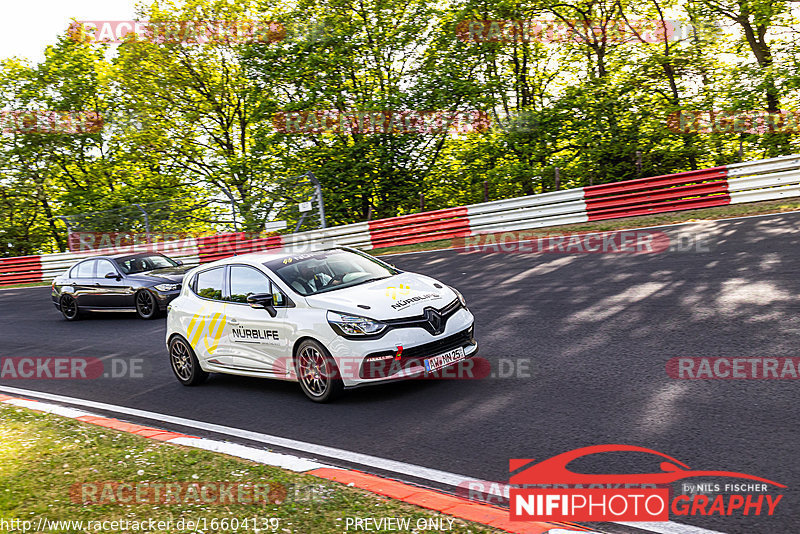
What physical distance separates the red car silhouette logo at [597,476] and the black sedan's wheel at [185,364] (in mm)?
5228

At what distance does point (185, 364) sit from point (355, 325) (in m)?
3.23

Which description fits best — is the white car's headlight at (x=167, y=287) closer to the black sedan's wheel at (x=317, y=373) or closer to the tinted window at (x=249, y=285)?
the tinted window at (x=249, y=285)

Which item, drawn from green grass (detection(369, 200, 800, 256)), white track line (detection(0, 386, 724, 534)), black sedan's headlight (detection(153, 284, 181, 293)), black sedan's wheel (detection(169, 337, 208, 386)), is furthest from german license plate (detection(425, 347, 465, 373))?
green grass (detection(369, 200, 800, 256))

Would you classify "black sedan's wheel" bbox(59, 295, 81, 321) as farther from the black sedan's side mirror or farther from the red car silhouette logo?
the red car silhouette logo

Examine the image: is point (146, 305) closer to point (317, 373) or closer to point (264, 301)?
point (264, 301)

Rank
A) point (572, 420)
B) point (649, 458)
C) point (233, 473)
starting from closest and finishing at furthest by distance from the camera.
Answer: point (649, 458), point (233, 473), point (572, 420)

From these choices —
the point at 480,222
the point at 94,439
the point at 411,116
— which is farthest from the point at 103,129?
the point at 94,439

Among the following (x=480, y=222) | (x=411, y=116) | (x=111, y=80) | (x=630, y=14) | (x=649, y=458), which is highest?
(x=111, y=80)

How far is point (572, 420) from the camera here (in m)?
5.91

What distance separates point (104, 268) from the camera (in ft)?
54.7

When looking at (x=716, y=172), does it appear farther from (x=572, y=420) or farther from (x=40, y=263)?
(x=40, y=263)

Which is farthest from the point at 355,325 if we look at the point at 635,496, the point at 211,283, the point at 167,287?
the point at 167,287

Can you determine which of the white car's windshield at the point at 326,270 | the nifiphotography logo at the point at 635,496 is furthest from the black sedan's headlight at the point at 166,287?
the nifiphotography logo at the point at 635,496

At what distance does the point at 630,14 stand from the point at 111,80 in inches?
1024
